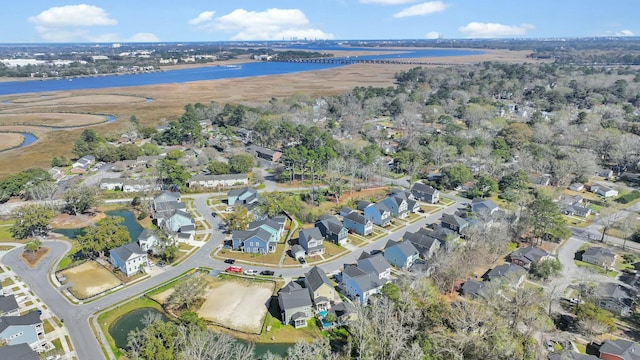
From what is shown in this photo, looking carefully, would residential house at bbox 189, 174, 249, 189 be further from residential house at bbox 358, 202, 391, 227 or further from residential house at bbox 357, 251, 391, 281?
residential house at bbox 357, 251, 391, 281

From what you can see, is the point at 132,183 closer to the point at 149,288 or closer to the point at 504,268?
the point at 149,288

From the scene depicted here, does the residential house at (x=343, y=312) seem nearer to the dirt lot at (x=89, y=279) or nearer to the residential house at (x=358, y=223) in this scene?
the residential house at (x=358, y=223)

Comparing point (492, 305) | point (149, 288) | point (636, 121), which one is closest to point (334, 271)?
point (492, 305)

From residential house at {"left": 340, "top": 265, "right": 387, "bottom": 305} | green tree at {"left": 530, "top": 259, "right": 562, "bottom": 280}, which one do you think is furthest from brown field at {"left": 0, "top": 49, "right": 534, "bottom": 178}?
green tree at {"left": 530, "top": 259, "right": 562, "bottom": 280}

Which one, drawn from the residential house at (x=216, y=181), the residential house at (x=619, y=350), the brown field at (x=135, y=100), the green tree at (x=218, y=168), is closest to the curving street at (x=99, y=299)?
the residential house at (x=216, y=181)

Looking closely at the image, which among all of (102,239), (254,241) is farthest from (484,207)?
(102,239)

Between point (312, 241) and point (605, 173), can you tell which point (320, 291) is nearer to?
point (312, 241)
